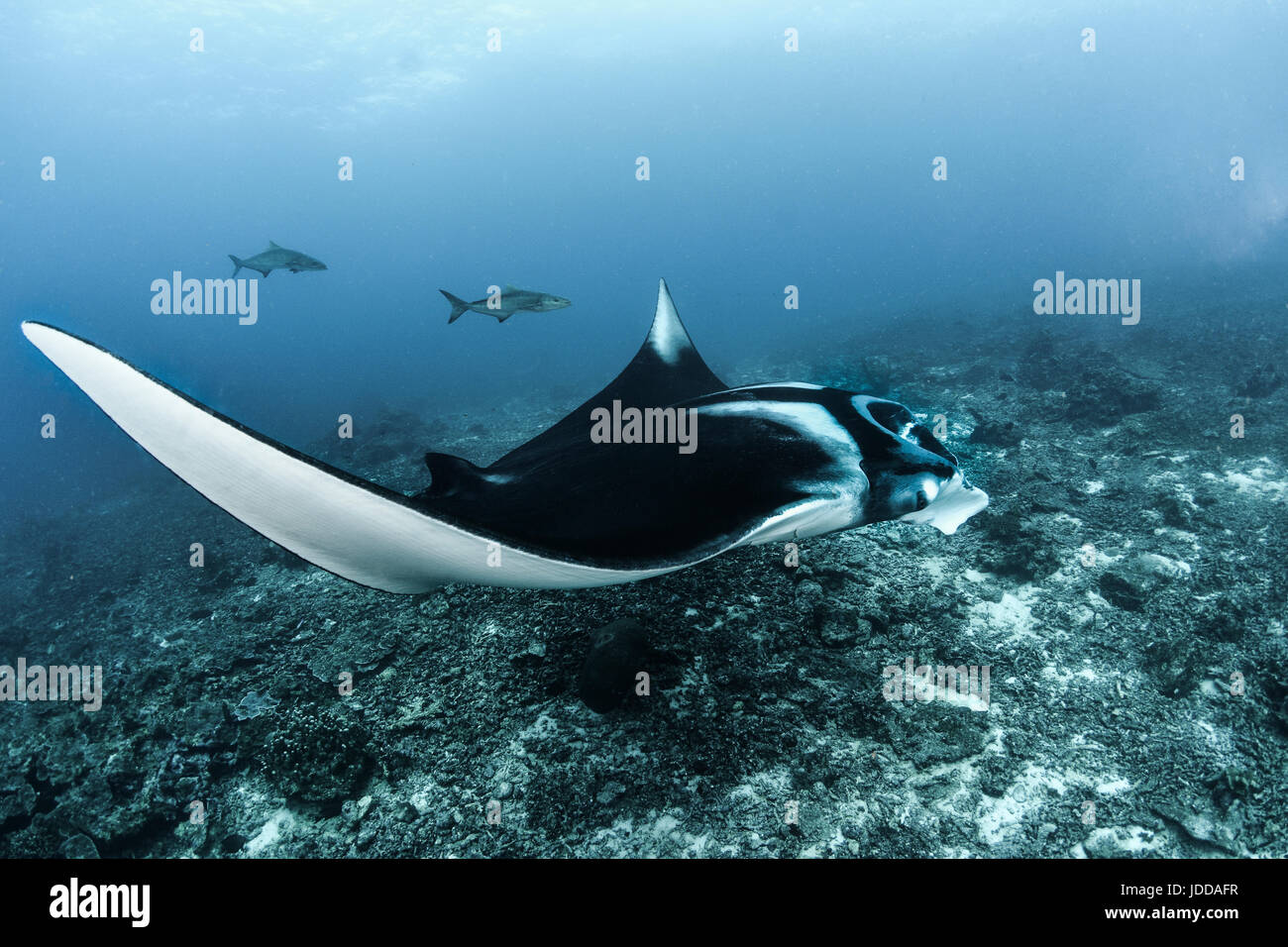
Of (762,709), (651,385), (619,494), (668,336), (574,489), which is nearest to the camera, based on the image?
(619,494)

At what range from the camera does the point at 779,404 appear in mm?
2844

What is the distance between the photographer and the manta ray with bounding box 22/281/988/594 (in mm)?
1321

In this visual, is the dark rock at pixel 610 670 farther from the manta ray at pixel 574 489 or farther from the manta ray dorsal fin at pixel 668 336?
the manta ray dorsal fin at pixel 668 336

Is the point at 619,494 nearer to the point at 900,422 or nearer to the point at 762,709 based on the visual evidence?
the point at 762,709

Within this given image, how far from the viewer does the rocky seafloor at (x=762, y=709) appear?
242cm

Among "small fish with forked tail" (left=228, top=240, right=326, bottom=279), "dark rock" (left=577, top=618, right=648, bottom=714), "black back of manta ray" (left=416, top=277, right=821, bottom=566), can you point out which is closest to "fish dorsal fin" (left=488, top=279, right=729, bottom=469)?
→ "black back of manta ray" (left=416, top=277, right=821, bottom=566)

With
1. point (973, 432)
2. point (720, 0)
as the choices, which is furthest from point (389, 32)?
point (973, 432)

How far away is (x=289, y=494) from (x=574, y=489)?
1.20 m

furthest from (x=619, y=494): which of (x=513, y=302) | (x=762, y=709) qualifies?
(x=513, y=302)

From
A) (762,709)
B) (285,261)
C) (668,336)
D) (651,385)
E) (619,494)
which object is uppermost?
(285,261)

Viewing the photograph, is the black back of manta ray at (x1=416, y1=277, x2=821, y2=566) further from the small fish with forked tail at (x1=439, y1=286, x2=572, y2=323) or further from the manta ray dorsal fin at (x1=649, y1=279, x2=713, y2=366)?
the small fish with forked tail at (x1=439, y1=286, x2=572, y2=323)

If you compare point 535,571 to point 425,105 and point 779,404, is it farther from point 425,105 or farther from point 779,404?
point 425,105

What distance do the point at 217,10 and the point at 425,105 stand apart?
19.2 metres

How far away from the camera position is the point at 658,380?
443 cm
